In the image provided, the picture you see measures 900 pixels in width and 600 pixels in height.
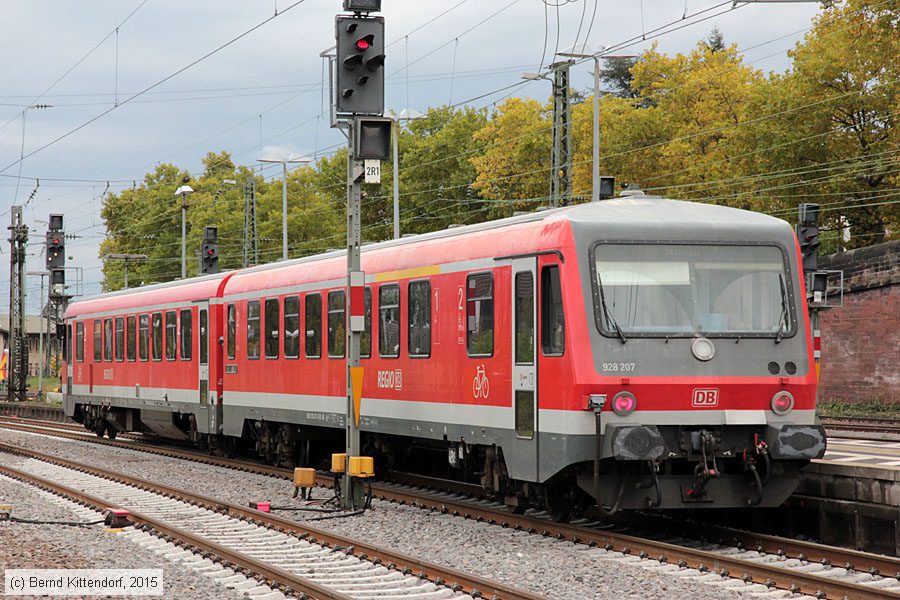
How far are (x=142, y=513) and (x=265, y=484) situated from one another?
373 centimetres

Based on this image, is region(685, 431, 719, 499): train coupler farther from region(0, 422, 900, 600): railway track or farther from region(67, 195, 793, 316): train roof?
region(67, 195, 793, 316): train roof

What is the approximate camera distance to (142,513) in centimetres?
1594

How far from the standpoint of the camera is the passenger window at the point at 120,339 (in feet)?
97.7

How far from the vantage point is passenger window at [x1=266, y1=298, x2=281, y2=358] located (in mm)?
21562

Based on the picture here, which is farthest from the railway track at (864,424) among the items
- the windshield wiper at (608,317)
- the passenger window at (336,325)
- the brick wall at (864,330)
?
the windshield wiper at (608,317)

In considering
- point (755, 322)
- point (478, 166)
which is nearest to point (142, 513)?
point (755, 322)

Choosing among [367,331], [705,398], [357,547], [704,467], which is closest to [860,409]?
[367,331]

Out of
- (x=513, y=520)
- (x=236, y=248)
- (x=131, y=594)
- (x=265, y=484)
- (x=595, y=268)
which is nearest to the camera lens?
(x=131, y=594)

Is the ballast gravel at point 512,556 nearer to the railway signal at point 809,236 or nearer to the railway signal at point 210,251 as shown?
the railway signal at point 809,236

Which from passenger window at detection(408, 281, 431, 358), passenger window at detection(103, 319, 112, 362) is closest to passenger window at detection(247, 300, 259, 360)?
passenger window at detection(408, 281, 431, 358)

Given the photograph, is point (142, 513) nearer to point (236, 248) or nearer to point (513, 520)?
point (513, 520)

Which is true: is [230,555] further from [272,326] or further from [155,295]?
[155,295]

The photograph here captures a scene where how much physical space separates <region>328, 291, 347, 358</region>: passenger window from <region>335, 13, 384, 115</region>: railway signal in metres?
4.05

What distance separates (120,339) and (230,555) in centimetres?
1868
